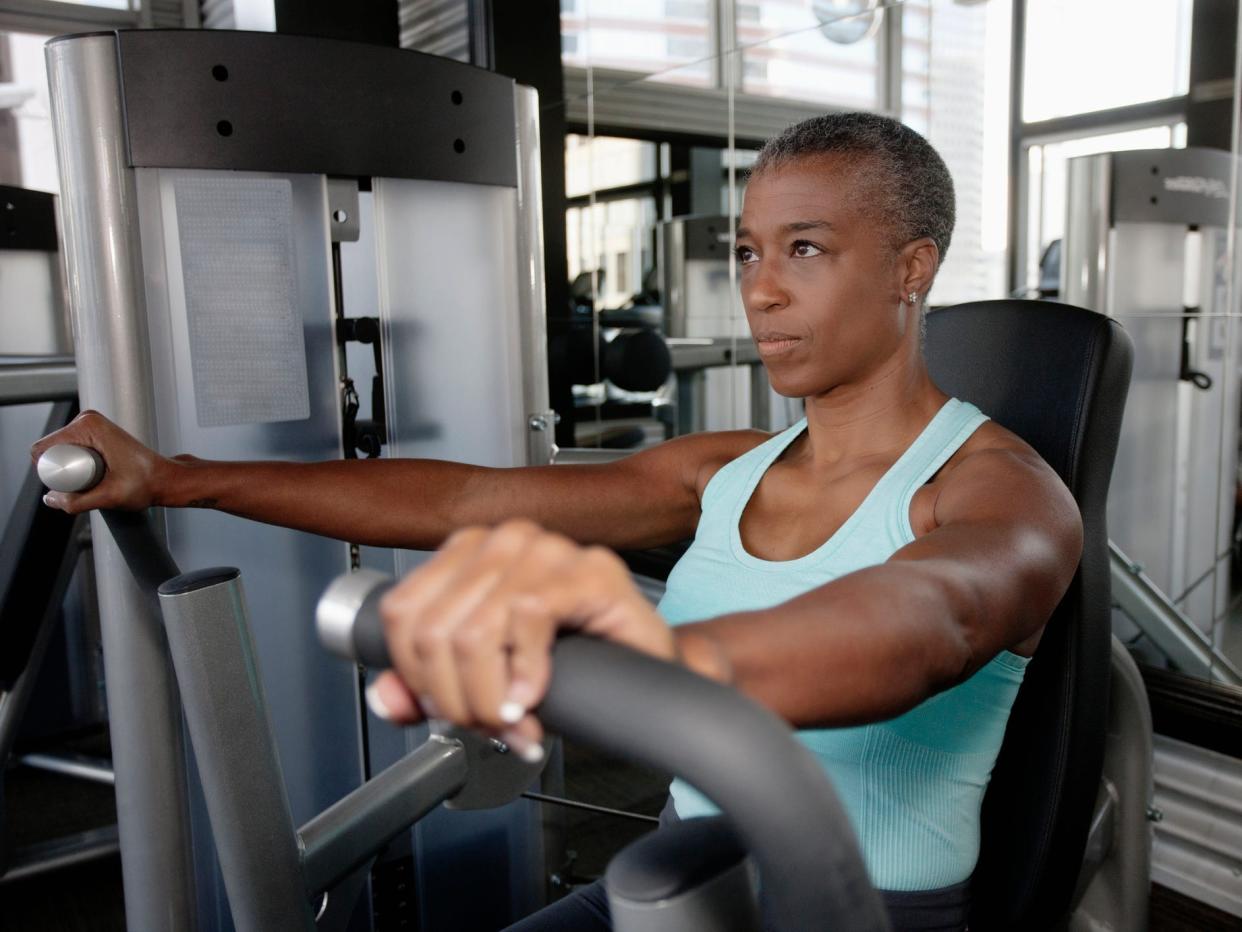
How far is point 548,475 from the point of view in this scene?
1.44 metres

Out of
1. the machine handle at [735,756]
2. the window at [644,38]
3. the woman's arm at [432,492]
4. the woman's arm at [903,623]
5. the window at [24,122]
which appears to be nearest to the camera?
the machine handle at [735,756]

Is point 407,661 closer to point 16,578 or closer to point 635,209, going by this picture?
point 16,578

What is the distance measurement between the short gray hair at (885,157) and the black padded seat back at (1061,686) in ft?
0.58

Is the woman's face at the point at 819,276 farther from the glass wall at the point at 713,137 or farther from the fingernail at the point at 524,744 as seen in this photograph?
the glass wall at the point at 713,137

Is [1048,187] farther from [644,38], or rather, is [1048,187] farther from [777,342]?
[644,38]

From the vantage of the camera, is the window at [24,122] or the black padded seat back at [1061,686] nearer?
the black padded seat back at [1061,686]

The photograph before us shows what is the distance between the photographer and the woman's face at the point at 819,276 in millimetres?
1111

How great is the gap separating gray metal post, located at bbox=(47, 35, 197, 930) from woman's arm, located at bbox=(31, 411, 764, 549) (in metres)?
0.11

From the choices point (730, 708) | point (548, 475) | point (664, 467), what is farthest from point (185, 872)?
point (730, 708)

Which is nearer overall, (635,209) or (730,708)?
(730,708)

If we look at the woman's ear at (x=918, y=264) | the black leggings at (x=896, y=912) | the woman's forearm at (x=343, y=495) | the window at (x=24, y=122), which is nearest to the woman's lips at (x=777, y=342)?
the woman's ear at (x=918, y=264)

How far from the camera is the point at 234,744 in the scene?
1.00 m

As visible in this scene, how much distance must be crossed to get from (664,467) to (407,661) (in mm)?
999

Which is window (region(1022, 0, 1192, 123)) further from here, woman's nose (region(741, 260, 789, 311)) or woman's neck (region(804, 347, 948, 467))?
woman's nose (region(741, 260, 789, 311))
